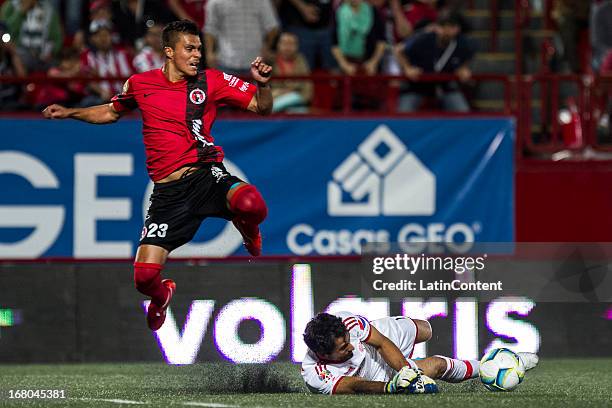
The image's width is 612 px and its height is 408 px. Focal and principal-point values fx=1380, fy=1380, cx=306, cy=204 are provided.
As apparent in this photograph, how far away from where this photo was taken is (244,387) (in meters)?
9.73

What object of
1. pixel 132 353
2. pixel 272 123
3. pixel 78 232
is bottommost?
pixel 132 353

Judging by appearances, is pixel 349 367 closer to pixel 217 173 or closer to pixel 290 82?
pixel 217 173

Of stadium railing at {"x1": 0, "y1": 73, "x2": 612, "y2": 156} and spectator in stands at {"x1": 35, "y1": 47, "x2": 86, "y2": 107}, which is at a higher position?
spectator in stands at {"x1": 35, "y1": 47, "x2": 86, "y2": 107}

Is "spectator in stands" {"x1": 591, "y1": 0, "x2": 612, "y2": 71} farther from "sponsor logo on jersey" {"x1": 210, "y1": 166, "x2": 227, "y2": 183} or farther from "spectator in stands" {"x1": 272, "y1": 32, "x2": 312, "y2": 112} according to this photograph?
"sponsor logo on jersey" {"x1": 210, "y1": 166, "x2": 227, "y2": 183}

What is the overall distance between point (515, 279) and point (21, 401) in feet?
15.2

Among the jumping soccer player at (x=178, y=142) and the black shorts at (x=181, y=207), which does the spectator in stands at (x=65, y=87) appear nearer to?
the jumping soccer player at (x=178, y=142)

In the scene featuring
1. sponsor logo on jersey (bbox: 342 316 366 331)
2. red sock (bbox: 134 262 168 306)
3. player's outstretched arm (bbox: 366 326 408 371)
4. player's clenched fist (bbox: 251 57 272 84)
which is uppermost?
player's clenched fist (bbox: 251 57 272 84)

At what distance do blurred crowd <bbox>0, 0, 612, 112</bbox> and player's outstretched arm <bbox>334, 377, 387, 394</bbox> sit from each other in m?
4.81

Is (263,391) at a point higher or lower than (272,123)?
lower

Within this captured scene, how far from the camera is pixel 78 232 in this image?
1300 cm

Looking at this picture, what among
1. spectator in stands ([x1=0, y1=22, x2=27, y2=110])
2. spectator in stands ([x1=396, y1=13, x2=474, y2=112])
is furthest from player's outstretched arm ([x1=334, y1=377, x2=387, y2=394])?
spectator in stands ([x1=0, y1=22, x2=27, y2=110])

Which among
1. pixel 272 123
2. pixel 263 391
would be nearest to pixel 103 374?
pixel 263 391

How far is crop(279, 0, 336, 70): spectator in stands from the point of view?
14.8 m

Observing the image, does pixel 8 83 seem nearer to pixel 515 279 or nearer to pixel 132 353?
pixel 132 353
